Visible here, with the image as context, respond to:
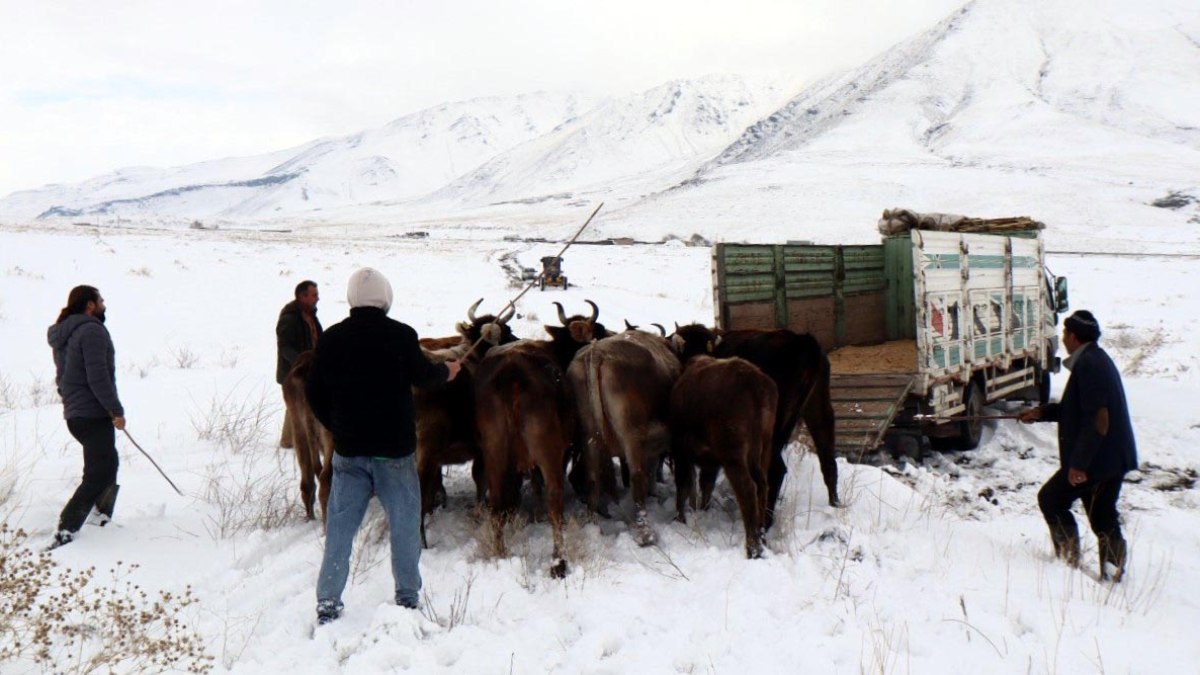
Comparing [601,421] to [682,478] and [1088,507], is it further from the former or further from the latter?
[1088,507]

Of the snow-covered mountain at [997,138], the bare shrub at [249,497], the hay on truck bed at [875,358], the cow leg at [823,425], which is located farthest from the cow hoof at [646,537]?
the snow-covered mountain at [997,138]

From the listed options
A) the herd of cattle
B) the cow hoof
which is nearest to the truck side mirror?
the herd of cattle

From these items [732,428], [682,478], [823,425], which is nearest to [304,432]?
[682,478]

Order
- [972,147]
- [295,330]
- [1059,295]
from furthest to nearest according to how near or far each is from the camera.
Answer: [972,147] → [1059,295] → [295,330]

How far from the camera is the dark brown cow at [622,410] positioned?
18.4 feet

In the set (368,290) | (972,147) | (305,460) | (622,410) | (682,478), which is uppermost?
(972,147)

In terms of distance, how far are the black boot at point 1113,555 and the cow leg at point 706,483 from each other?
2.60 m

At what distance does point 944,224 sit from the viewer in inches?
487

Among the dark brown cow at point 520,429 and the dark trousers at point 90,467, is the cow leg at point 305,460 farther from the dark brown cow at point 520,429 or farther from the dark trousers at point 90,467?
the dark brown cow at point 520,429

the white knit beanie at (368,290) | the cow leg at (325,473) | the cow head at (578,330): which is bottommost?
the cow leg at (325,473)

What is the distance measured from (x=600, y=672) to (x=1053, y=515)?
3.61 m

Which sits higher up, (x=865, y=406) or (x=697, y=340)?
(x=697, y=340)

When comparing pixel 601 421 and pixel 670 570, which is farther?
pixel 601 421

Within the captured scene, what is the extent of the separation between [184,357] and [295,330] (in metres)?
6.52
